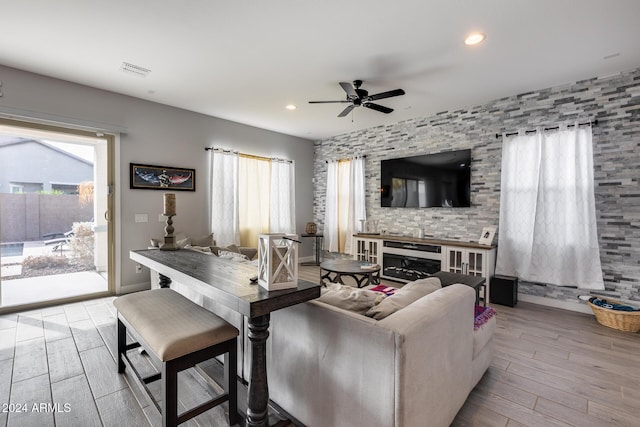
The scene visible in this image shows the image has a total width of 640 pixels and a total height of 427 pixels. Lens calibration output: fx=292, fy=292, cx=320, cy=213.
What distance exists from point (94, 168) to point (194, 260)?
3.16 metres

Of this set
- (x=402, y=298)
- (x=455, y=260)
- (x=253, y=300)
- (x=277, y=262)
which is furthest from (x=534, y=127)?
(x=253, y=300)

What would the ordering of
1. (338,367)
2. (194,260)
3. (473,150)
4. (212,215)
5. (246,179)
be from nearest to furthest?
(338,367)
(194,260)
(473,150)
(212,215)
(246,179)

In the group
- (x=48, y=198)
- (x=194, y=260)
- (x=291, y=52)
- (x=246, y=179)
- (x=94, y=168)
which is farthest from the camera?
(x=246, y=179)

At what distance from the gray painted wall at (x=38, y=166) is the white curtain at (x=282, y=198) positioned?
2.97 meters

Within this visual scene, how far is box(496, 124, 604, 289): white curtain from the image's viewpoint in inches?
136

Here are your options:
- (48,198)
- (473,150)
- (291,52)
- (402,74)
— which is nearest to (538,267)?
(473,150)

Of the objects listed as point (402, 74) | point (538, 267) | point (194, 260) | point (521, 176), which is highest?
point (402, 74)

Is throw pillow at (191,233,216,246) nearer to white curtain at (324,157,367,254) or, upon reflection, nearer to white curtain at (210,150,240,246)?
white curtain at (210,150,240,246)

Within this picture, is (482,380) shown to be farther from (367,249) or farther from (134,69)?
(134,69)

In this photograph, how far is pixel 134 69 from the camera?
3.31 m

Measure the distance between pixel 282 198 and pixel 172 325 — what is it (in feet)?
15.4

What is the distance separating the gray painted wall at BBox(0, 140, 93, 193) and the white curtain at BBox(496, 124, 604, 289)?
581cm

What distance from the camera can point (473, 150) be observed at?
Result: 441cm

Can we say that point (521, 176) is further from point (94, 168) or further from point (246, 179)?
point (94, 168)
